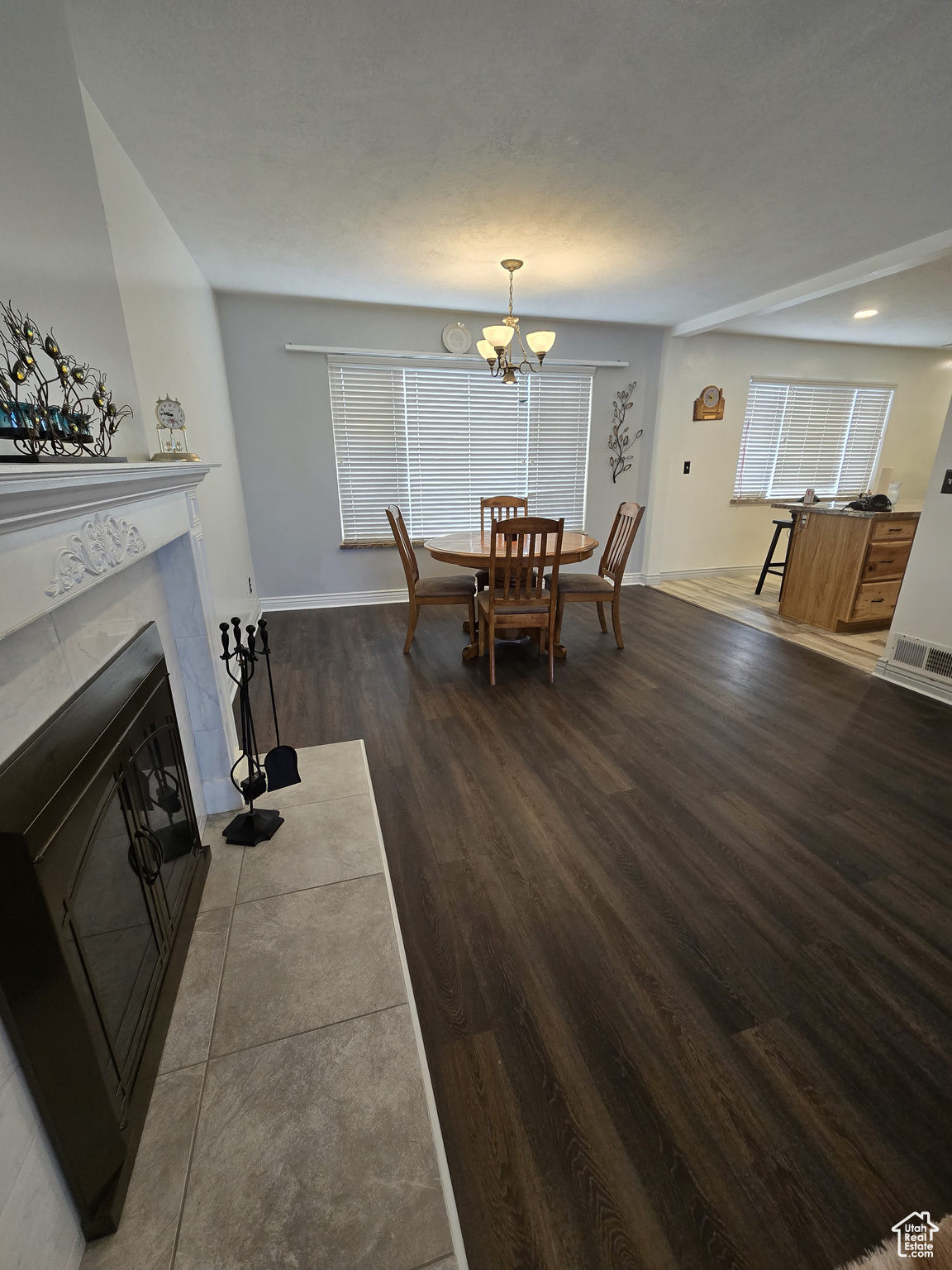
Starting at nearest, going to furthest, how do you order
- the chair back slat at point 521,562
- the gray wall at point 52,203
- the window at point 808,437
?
the gray wall at point 52,203
the chair back slat at point 521,562
the window at point 808,437

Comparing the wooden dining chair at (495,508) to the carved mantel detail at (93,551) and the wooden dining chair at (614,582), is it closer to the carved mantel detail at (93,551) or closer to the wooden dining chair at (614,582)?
the wooden dining chair at (614,582)

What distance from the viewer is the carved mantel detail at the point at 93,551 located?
81cm

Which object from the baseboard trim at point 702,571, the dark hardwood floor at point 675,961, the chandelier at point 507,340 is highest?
the chandelier at point 507,340

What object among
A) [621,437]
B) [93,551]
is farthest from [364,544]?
[93,551]

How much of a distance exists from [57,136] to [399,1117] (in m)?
2.42

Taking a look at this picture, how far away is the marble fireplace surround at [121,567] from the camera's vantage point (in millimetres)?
692

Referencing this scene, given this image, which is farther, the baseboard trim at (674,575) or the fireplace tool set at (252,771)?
the baseboard trim at (674,575)

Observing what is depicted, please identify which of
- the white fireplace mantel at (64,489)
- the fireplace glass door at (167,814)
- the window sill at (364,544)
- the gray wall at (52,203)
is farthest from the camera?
the window sill at (364,544)

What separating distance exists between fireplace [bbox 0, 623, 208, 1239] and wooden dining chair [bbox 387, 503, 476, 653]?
6.93 ft

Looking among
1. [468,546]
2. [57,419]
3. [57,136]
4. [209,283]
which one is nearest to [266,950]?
[57,419]

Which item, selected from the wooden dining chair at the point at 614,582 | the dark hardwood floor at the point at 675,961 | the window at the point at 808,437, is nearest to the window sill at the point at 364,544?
the wooden dining chair at the point at 614,582

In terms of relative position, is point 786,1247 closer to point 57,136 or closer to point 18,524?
point 18,524

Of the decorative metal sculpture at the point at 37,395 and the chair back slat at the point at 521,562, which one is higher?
the decorative metal sculpture at the point at 37,395

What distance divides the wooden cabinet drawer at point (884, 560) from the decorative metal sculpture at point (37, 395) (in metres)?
4.59
